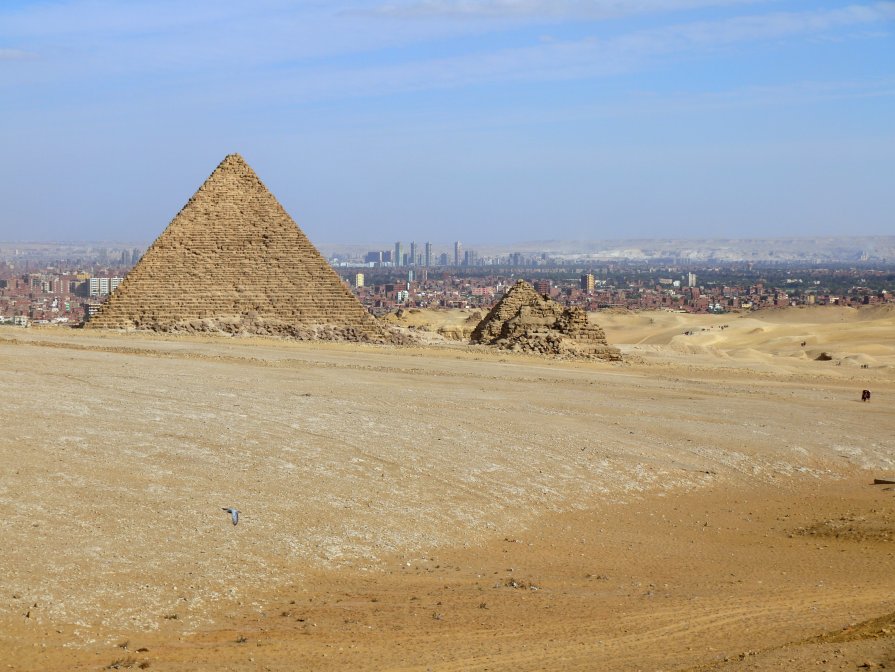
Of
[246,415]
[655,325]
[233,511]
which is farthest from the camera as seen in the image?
[655,325]

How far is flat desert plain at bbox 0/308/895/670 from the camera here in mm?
8656

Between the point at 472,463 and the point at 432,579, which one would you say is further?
the point at 472,463

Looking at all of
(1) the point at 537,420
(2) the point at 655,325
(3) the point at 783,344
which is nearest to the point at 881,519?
(1) the point at 537,420

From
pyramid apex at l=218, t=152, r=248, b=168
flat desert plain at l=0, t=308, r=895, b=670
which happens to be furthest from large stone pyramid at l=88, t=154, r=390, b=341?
flat desert plain at l=0, t=308, r=895, b=670

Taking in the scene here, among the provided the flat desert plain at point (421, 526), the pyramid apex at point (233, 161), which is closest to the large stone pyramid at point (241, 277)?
the pyramid apex at point (233, 161)

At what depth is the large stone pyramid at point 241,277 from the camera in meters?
34.1

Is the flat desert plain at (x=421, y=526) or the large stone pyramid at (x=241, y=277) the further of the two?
the large stone pyramid at (x=241, y=277)

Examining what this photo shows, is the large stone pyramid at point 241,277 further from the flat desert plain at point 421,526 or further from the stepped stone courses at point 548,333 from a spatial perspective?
the flat desert plain at point 421,526

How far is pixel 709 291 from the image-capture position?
137250 mm

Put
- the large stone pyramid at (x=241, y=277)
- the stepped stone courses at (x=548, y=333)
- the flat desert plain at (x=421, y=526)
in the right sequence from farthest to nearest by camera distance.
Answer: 1. the stepped stone courses at (x=548, y=333)
2. the large stone pyramid at (x=241, y=277)
3. the flat desert plain at (x=421, y=526)

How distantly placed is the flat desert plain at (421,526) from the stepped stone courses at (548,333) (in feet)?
39.0

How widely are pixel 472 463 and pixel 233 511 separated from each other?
444cm

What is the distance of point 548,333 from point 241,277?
9.51m

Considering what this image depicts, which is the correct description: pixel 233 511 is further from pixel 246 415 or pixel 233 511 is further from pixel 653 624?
pixel 246 415
